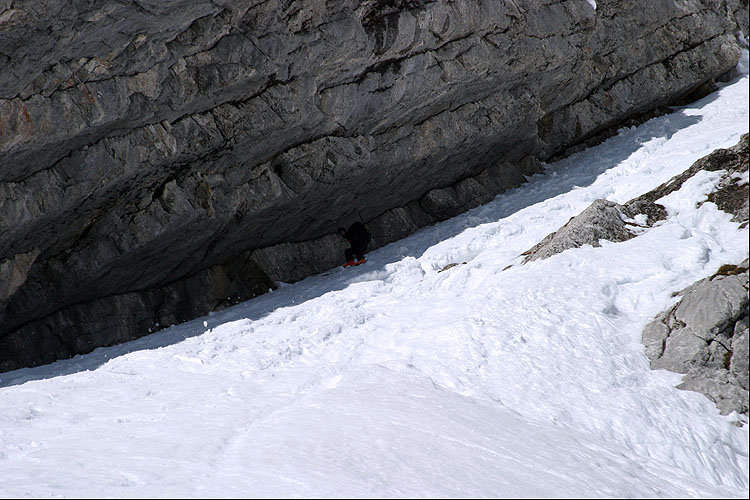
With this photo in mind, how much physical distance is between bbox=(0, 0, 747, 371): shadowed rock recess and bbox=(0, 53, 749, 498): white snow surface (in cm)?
273

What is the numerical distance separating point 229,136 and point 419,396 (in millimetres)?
11210

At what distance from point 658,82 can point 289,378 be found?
26719 mm

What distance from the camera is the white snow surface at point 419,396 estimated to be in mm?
9055

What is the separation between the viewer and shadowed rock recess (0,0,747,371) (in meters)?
17.1

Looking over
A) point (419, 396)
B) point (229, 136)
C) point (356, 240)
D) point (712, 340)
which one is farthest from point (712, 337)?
point (229, 136)

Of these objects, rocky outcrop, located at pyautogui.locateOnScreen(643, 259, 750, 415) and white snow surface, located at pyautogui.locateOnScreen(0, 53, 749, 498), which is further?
rocky outcrop, located at pyautogui.locateOnScreen(643, 259, 750, 415)

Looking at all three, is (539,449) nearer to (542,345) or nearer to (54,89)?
(542,345)

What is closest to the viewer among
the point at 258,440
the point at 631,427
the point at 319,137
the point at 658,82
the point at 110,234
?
the point at 258,440

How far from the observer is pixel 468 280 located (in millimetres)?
18406

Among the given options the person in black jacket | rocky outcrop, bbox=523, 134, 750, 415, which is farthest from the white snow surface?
the person in black jacket

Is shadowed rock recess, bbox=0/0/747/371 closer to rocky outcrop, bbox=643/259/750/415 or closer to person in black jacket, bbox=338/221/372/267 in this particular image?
person in black jacket, bbox=338/221/372/267

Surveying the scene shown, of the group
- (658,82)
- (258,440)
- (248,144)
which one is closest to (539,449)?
(258,440)

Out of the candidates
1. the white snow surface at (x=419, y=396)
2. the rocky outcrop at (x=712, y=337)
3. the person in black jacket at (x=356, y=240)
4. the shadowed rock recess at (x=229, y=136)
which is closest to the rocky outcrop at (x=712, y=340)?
the rocky outcrop at (x=712, y=337)

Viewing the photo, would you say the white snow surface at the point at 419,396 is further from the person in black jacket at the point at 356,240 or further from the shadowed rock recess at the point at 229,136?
the person in black jacket at the point at 356,240
